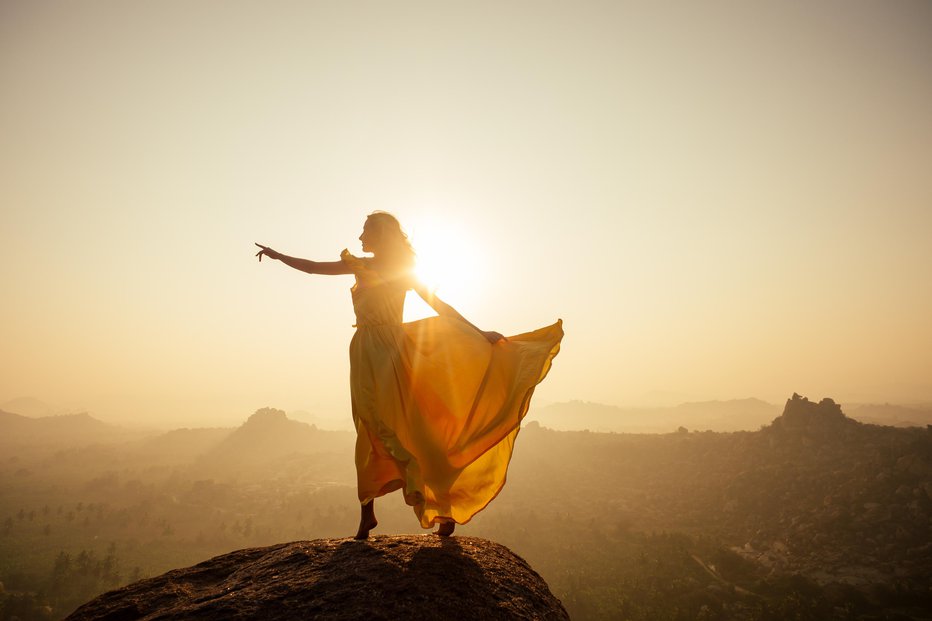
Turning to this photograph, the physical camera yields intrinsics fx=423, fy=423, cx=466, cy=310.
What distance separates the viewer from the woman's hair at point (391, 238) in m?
4.40

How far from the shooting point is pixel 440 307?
4504 millimetres

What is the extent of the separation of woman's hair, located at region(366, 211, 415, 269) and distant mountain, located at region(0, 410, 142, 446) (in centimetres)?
10587

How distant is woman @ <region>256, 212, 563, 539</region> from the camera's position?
3.87 m

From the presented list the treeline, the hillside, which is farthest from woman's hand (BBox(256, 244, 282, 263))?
the treeline

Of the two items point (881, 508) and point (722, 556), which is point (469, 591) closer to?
point (722, 556)

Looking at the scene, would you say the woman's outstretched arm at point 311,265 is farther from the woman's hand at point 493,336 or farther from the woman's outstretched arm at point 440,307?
the woman's hand at point 493,336

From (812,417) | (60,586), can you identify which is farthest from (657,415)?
(60,586)

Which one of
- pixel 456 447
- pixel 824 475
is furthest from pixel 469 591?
pixel 824 475

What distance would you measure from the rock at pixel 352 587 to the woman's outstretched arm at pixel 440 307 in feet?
6.50

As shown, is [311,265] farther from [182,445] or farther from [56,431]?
[56,431]

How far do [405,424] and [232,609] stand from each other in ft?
5.85

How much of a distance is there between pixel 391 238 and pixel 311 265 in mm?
878

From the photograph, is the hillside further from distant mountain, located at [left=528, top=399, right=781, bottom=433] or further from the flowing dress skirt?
distant mountain, located at [left=528, top=399, right=781, bottom=433]

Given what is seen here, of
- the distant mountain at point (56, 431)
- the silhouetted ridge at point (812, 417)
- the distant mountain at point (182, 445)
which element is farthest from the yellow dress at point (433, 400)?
the distant mountain at point (56, 431)
